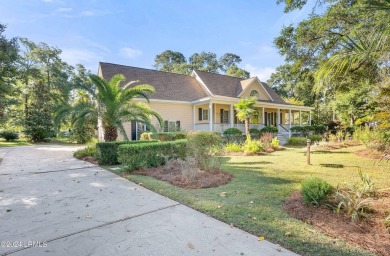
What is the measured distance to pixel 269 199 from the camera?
4.50 metres

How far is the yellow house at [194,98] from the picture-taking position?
1862 centimetres

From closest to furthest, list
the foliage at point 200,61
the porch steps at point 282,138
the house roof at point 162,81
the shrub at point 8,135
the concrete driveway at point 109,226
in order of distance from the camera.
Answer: the concrete driveway at point 109,226 < the porch steps at point 282,138 < the house roof at point 162,81 < the shrub at point 8,135 < the foliage at point 200,61

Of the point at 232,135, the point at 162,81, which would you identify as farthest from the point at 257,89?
the point at 162,81

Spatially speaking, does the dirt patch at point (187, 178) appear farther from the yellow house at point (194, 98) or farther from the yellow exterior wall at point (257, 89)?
the yellow exterior wall at point (257, 89)

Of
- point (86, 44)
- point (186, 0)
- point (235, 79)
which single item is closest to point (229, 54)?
point (235, 79)

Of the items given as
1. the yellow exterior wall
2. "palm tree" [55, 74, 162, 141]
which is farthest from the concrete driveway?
the yellow exterior wall

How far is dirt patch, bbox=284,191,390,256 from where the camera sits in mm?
2771

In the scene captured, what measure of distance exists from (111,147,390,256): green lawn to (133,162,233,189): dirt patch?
0.91ft

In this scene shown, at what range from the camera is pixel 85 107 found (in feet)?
32.7

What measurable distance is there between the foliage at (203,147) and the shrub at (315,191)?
10.9 feet

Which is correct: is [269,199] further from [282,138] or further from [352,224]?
[282,138]

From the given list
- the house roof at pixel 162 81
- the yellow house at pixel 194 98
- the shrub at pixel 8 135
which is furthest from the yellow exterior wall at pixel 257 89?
the shrub at pixel 8 135

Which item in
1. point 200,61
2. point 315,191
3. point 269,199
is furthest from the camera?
point 200,61

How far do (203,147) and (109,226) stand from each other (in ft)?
13.5
